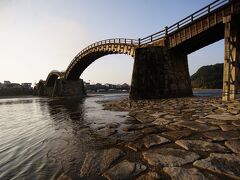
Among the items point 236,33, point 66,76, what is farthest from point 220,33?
point 66,76

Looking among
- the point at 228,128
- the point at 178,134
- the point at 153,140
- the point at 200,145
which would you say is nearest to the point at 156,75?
the point at 228,128

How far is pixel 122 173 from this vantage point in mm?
2738

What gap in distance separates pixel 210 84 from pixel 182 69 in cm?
9397

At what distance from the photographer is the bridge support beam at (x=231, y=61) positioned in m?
13.7

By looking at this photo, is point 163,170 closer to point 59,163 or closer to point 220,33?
point 59,163


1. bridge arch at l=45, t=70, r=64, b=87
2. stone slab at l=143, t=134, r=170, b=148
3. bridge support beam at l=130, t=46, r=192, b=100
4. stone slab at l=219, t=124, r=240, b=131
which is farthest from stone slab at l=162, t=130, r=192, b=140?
bridge arch at l=45, t=70, r=64, b=87

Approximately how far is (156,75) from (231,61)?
24.1 feet

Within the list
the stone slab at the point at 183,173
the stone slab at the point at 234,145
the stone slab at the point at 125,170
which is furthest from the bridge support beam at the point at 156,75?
the stone slab at the point at 183,173

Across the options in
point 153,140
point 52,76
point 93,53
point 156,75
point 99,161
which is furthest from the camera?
point 52,76

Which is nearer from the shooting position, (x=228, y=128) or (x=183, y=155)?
(x=183, y=155)

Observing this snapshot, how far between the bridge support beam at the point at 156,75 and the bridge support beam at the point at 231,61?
6.44 m

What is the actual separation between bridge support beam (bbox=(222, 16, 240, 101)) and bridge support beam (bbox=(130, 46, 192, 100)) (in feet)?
21.1

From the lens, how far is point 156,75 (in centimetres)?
2000

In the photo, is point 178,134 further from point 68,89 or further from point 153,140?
point 68,89
